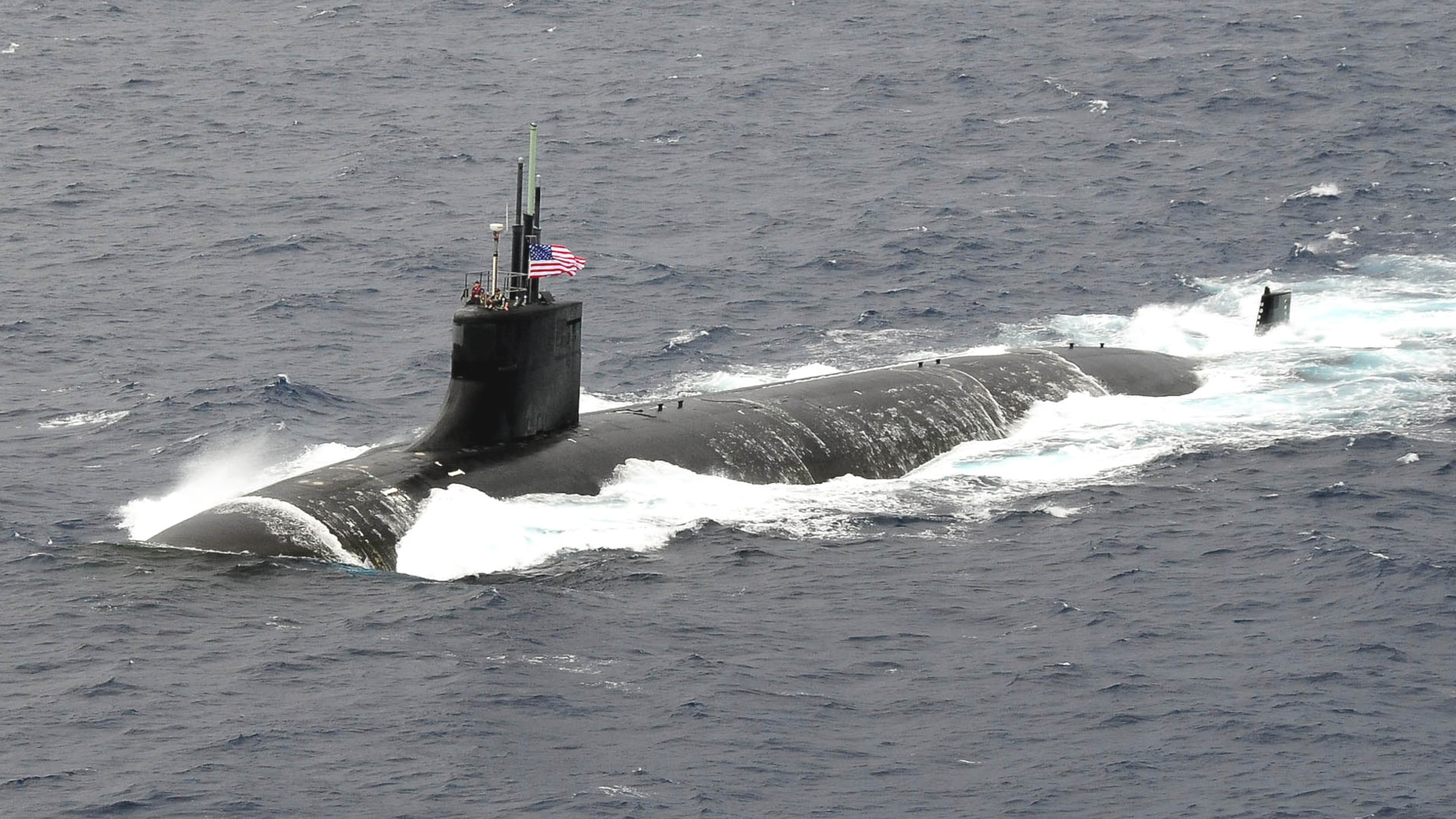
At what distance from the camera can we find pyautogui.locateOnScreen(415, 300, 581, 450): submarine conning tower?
3684 cm

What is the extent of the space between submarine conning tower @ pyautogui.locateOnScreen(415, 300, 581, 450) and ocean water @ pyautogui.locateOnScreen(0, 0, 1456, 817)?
2454 millimetres

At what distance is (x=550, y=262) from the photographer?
37031 millimetres

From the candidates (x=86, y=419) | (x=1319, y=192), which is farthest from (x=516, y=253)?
(x=1319, y=192)

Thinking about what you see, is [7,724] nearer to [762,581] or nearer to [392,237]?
[762,581]

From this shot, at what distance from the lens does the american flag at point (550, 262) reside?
3697 centimetres

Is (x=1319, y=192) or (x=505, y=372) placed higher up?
(x=1319, y=192)

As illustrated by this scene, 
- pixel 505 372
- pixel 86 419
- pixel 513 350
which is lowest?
pixel 86 419

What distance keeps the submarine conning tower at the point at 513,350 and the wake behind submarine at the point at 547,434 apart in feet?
0.11

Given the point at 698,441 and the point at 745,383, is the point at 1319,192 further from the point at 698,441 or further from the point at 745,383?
the point at 698,441

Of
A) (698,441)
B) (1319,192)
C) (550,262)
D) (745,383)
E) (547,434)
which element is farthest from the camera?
(1319,192)

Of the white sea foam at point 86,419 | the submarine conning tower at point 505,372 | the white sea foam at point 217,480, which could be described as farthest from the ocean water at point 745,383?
the submarine conning tower at point 505,372

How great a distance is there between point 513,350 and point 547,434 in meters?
2.60

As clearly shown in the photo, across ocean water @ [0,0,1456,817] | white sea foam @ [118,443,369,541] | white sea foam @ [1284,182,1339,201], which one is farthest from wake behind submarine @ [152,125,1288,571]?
white sea foam @ [1284,182,1339,201]

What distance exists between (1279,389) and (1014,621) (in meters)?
19.6
